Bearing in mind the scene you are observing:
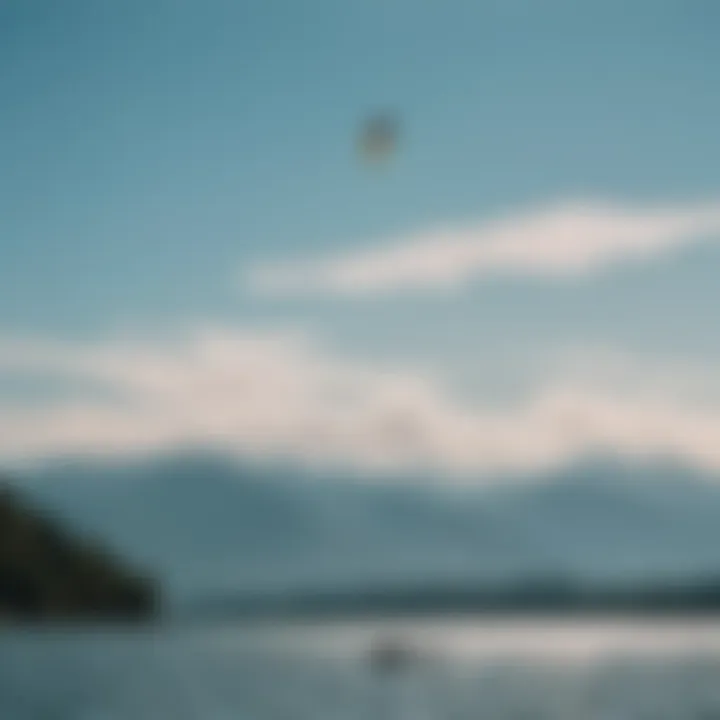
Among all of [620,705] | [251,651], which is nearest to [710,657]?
[251,651]

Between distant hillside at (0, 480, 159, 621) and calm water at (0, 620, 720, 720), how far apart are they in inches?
92.3

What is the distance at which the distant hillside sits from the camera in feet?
339

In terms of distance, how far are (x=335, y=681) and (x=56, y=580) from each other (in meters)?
27.4

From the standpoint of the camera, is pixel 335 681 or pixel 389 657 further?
pixel 389 657

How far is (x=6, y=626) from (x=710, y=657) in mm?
43069

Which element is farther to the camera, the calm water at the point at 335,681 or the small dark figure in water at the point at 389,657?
the small dark figure in water at the point at 389,657

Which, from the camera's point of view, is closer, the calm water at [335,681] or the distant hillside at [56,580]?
the calm water at [335,681]

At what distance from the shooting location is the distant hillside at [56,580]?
10325 cm

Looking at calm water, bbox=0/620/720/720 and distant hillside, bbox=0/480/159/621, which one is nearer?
calm water, bbox=0/620/720/720

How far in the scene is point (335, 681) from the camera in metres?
84.8

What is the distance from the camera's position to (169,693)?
69125 mm

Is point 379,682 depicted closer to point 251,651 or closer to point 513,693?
point 513,693

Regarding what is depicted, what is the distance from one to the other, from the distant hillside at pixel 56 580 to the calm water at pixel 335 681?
92.3 inches

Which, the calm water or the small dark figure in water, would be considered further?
the small dark figure in water
